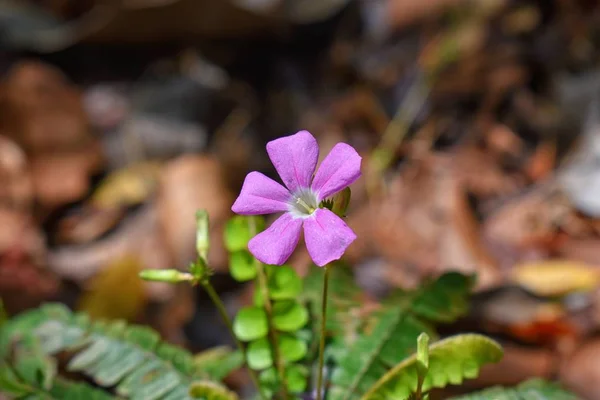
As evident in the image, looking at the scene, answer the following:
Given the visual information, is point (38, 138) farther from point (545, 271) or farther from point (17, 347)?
point (545, 271)

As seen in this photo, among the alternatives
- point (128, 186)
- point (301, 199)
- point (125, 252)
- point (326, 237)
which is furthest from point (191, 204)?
point (326, 237)

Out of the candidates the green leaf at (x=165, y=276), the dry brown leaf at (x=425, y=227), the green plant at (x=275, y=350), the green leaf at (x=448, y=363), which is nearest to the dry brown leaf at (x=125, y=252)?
the dry brown leaf at (x=425, y=227)

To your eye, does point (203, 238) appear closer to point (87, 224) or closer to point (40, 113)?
A: point (87, 224)

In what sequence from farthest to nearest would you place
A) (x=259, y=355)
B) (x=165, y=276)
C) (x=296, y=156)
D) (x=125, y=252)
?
(x=125, y=252) < (x=259, y=355) < (x=165, y=276) < (x=296, y=156)

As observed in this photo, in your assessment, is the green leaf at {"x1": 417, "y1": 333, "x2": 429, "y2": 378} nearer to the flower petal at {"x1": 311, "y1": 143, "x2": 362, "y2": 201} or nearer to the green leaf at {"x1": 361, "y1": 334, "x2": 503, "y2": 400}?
the green leaf at {"x1": 361, "y1": 334, "x2": 503, "y2": 400}

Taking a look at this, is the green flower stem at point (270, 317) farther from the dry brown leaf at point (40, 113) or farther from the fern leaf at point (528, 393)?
the dry brown leaf at point (40, 113)

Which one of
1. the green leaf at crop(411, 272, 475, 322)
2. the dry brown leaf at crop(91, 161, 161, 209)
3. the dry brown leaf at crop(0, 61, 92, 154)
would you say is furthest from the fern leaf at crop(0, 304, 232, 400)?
the dry brown leaf at crop(0, 61, 92, 154)
